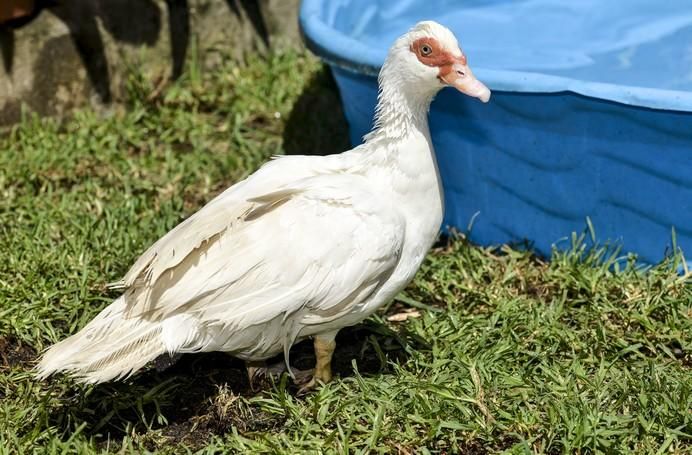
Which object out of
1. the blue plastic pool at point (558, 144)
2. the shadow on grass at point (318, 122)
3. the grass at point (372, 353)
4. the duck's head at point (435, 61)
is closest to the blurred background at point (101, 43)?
the grass at point (372, 353)

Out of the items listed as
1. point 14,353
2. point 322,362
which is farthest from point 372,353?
point 14,353

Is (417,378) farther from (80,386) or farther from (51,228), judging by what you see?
(51,228)

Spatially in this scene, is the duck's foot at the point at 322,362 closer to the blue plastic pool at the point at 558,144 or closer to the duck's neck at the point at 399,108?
the duck's neck at the point at 399,108

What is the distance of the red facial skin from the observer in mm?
3305

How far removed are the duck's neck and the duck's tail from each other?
37.6 inches

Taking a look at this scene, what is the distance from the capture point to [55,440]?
129 inches

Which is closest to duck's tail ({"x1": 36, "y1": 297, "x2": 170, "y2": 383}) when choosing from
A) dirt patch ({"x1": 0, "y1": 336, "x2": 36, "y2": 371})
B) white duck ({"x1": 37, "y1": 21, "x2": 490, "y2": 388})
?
white duck ({"x1": 37, "y1": 21, "x2": 490, "y2": 388})

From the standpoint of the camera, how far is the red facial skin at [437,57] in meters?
3.30

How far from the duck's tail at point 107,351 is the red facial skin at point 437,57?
1.13 m

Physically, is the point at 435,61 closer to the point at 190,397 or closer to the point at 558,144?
the point at 558,144

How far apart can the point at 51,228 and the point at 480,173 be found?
1759 mm

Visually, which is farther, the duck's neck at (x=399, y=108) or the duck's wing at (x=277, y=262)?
the duck's neck at (x=399, y=108)

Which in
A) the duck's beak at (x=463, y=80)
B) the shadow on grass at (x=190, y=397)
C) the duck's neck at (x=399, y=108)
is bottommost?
the shadow on grass at (x=190, y=397)

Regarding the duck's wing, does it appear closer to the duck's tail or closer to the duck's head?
the duck's tail
